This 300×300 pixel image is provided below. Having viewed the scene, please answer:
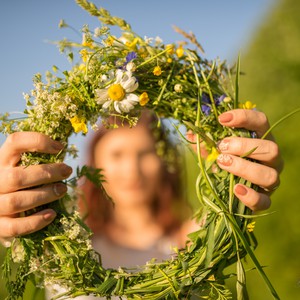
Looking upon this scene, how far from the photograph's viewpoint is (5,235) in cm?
120

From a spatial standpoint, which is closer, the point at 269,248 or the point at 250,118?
the point at 250,118

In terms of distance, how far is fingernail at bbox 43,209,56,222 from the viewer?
3.92 feet

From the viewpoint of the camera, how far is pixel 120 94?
3.80 ft

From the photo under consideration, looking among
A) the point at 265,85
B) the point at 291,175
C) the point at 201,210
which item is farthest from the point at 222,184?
the point at 265,85

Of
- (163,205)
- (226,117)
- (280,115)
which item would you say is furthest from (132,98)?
(280,115)

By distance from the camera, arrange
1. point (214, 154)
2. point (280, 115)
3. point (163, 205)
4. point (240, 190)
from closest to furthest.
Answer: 1. point (240, 190)
2. point (214, 154)
3. point (163, 205)
4. point (280, 115)

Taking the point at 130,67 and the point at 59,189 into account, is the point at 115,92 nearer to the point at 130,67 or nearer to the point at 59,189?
the point at 130,67

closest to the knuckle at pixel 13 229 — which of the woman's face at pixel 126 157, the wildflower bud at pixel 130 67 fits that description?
the wildflower bud at pixel 130 67

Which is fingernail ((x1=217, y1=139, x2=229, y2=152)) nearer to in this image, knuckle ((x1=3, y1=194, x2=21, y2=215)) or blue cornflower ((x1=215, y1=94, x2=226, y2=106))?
blue cornflower ((x1=215, y1=94, x2=226, y2=106))

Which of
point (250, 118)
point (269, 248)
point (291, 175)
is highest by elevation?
point (250, 118)

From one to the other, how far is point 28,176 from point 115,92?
0.31 meters

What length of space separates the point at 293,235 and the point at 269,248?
0.66 feet

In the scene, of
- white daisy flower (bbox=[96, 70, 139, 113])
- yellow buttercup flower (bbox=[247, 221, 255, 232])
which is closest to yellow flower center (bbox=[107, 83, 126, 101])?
white daisy flower (bbox=[96, 70, 139, 113])

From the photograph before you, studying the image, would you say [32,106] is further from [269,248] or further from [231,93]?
[269,248]
